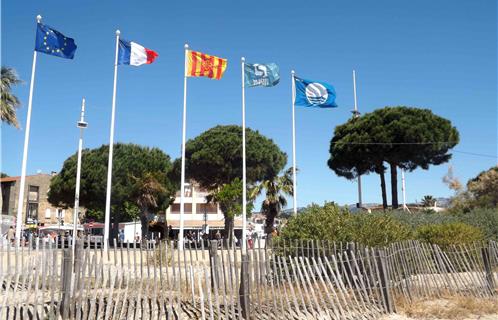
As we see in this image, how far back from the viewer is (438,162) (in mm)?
37719

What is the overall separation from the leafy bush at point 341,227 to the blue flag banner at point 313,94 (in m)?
11.0

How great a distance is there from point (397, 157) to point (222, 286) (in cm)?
3220

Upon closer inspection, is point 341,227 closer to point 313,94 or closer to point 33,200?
point 313,94

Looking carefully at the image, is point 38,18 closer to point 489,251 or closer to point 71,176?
point 489,251

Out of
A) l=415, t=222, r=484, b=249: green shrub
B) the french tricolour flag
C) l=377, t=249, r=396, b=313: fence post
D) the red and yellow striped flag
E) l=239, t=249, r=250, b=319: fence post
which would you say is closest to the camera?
A: l=239, t=249, r=250, b=319: fence post

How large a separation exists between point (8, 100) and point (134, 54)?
37.0 feet

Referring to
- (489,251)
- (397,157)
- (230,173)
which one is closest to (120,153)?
(230,173)

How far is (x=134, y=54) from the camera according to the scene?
2236cm

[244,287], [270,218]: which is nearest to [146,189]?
[270,218]

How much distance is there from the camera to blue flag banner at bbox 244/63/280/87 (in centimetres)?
2359

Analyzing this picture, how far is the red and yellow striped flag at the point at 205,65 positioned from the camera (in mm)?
23047

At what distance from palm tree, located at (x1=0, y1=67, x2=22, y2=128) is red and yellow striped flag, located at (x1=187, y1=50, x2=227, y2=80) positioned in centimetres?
1213

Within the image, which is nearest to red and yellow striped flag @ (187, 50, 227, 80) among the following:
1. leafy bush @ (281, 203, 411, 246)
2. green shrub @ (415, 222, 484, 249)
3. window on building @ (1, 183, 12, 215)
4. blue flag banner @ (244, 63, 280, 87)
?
blue flag banner @ (244, 63, 280, 87)

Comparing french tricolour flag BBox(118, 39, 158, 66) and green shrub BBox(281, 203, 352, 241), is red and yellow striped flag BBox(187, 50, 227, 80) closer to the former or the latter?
french tricolour flag BBox(118, 39, 158, 66)
